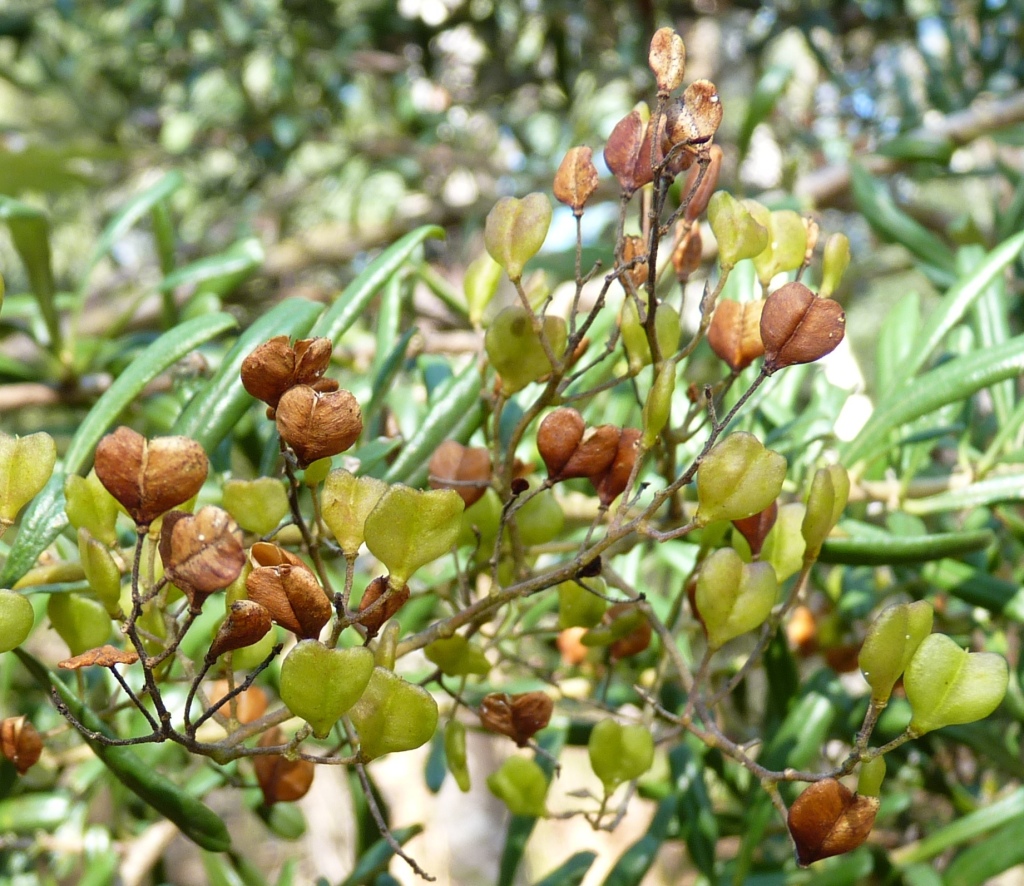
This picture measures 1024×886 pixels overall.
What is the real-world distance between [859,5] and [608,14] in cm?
51

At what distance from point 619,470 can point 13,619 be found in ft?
0.91

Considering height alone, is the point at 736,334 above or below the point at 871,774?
above

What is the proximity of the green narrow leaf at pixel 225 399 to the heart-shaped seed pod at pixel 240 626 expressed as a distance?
8.2 inches

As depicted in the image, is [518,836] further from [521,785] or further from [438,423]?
[438,423]

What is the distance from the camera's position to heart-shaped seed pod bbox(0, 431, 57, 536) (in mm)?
408

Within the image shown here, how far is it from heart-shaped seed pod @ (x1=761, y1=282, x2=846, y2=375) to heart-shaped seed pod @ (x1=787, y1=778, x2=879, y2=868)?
176 mm

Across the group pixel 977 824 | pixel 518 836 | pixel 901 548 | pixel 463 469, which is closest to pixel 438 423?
pixel 463 469

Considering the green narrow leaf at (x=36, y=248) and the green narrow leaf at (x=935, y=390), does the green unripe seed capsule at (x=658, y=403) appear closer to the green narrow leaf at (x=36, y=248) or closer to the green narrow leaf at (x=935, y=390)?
the green narrow leaf at (x=935, y=390)

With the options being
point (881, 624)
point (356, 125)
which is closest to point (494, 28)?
point (356, 125)

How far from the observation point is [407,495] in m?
0.37

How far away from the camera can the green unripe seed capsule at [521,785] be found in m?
0.57

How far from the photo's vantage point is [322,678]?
35cm

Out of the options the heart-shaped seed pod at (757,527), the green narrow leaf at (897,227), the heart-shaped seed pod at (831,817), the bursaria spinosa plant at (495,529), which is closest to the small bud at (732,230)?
the bursaria spinosa plant at (495,529)

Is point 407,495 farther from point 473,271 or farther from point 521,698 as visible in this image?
point 473,271
